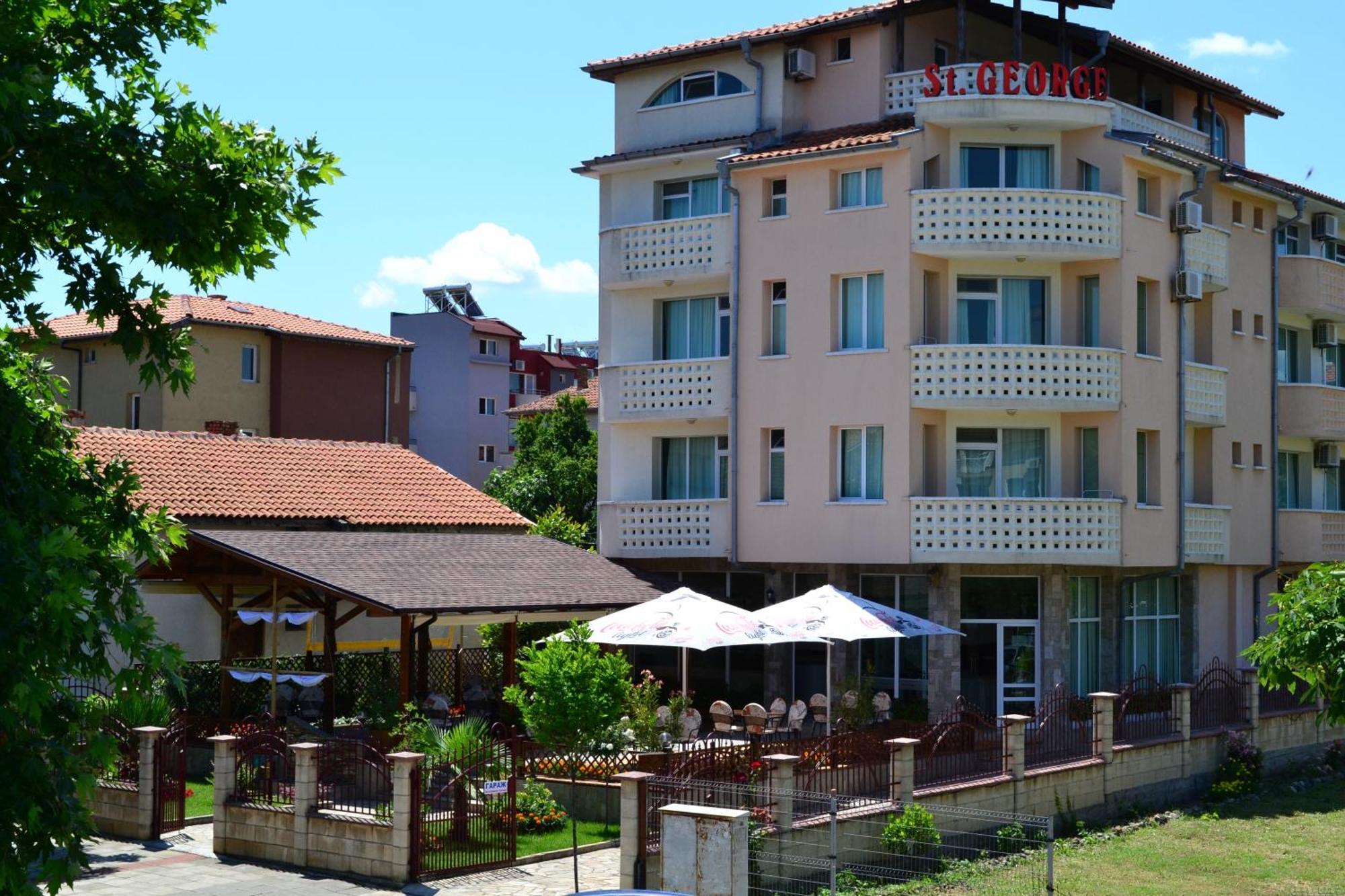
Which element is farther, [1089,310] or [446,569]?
[1089,310]

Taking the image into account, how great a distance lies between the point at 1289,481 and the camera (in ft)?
132

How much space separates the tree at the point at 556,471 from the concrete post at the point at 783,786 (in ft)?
110

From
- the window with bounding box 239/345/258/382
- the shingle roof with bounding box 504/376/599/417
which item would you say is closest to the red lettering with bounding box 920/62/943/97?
the window with bounding box 239/345/258/382

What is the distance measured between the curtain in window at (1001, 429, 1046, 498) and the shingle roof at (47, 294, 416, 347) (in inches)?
997

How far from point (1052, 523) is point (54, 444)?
2165cm

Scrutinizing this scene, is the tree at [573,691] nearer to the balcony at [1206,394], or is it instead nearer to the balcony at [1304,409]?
the balcony at [1206,394]

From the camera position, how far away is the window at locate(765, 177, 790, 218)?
32.7 meters

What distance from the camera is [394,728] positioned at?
82.2 ft

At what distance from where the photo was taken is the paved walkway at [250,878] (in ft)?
60.7

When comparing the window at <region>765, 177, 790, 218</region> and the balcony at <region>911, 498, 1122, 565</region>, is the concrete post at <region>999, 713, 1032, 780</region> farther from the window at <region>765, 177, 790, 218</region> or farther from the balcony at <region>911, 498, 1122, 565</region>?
the window at <region>765, 177, 790, 218</region>

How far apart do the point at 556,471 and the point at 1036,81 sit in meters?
28.4

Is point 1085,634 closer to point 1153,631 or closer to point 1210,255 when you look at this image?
point 1153,631

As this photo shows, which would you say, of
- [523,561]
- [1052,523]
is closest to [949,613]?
[1052,523]

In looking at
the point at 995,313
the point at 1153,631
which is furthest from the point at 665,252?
the point at 1153,631
